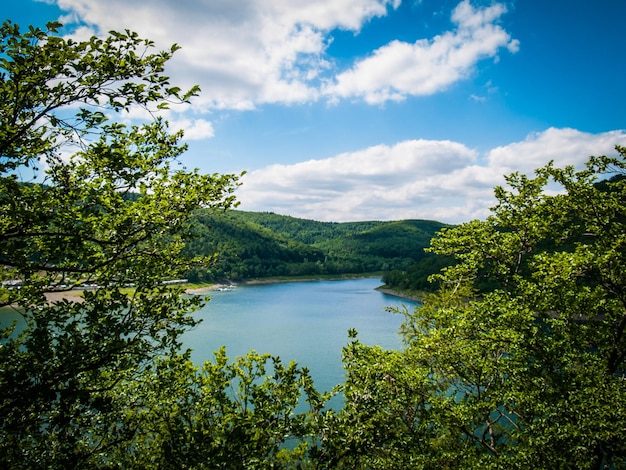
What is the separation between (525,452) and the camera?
283 inches

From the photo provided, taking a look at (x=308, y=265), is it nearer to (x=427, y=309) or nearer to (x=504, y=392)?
(x=427, y=309)

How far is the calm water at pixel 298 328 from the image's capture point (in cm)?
4656

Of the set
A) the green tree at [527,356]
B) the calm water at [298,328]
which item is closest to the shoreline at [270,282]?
the calm water at [298,328]

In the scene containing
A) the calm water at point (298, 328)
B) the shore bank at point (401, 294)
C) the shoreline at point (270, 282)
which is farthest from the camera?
the shoreline at point (270, 282)

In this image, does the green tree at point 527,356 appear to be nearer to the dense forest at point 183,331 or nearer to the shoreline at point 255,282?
the dense forest at point 183,331

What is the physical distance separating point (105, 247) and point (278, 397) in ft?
12.9

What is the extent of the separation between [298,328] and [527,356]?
59.4 m

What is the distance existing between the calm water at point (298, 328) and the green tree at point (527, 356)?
26823 millimetres

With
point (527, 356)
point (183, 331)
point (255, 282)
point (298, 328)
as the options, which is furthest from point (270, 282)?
point (183, 331)

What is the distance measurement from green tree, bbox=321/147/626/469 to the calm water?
26823mm

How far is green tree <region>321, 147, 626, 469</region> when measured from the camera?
6984 mm

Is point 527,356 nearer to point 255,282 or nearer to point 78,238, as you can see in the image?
point 78,238

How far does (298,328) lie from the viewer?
65.9m

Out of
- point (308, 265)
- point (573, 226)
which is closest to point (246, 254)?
point (308, 265)
